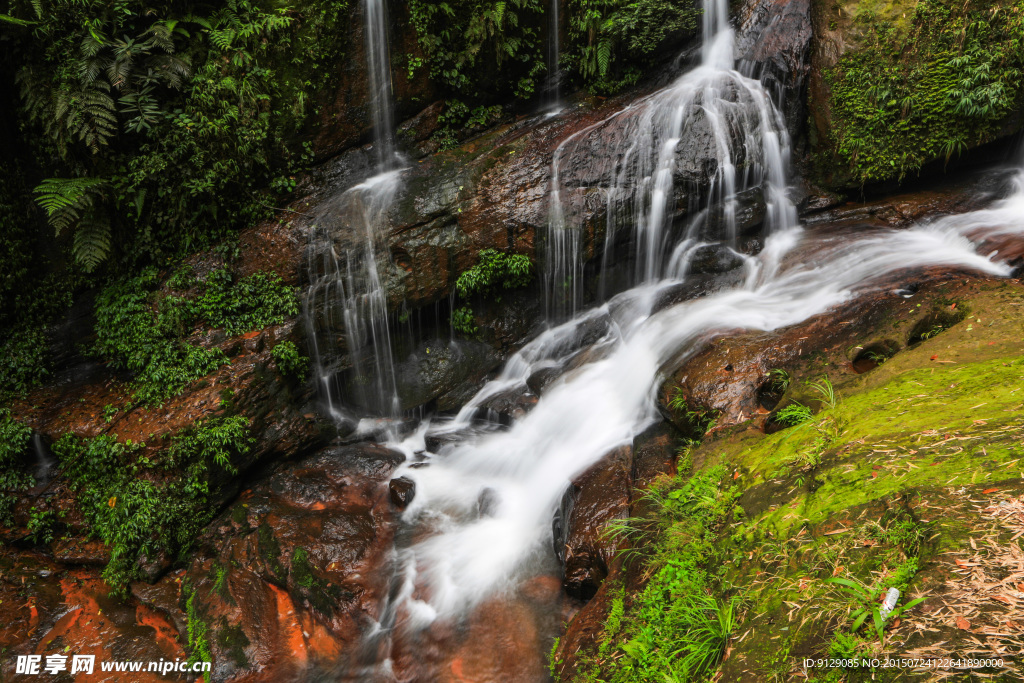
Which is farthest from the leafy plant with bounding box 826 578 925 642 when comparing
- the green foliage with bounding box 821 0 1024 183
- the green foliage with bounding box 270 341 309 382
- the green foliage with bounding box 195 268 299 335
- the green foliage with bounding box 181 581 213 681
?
the green foliage with bounding box 821 0 1024 183

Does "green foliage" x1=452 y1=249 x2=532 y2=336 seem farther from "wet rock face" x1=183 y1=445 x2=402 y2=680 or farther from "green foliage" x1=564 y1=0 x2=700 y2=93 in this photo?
"green foliage" x1=564 y1=0 x2=700 y2=93

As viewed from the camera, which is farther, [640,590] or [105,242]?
[105,242]

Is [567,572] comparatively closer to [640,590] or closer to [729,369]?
[640,590]

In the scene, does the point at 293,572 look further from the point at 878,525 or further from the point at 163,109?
the point at 163,109

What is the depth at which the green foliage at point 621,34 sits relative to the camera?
8.50 metres

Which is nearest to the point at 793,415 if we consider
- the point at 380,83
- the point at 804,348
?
the point at 804,348

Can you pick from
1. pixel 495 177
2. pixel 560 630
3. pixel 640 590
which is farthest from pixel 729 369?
pixel 495 177

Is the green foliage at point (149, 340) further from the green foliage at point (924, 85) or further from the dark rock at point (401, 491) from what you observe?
the green foliage at point (924, 85)

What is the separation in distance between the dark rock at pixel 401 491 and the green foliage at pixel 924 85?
23.9 feet

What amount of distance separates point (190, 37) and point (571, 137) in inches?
215

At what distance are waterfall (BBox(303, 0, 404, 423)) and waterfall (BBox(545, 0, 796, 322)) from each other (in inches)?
93.9

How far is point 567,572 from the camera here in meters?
4.65

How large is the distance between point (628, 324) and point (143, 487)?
19.9 feet

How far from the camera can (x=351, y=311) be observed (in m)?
7.40
